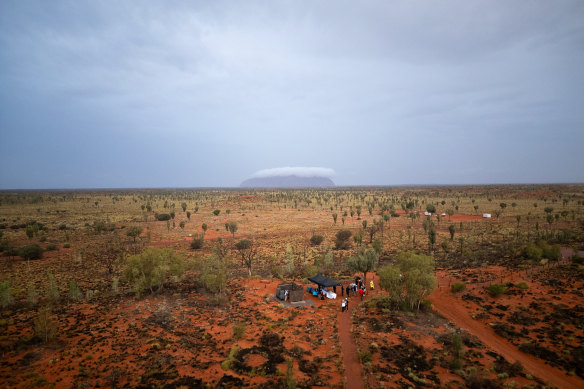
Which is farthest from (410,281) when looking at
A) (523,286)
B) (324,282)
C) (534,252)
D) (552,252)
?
(552,252)

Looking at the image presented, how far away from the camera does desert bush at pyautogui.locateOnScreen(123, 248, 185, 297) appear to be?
2122 centimetres

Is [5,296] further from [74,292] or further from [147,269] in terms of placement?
[147,269]

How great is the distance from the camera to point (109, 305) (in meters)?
20.0

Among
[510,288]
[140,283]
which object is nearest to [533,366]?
[510,288]

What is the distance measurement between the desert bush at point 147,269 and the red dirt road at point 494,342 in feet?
68.2

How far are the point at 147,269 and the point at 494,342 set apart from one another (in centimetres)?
2371

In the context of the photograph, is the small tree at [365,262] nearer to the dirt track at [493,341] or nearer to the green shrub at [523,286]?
the dirt track at [493,341]

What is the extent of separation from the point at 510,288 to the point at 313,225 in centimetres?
3578

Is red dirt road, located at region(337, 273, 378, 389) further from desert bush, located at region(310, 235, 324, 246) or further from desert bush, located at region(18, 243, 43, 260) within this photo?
desert bush, located at region(18, 243, 43, 260)

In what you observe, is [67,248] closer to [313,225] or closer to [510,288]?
[313,225]

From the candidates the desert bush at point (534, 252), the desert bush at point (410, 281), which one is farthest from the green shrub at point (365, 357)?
the desert bush at point (534, 252)

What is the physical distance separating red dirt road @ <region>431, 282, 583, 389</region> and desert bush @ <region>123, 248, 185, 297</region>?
68.2ft

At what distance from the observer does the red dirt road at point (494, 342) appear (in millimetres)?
11805

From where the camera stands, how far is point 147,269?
2186cm
